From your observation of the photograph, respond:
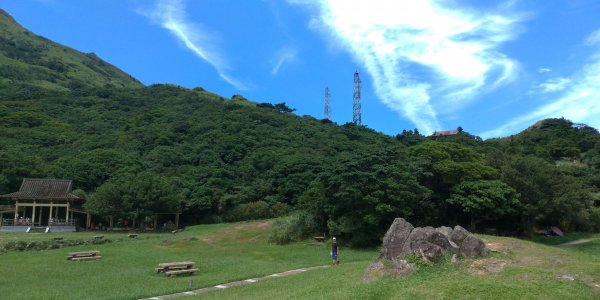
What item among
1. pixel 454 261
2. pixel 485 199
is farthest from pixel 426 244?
pixel 485 199

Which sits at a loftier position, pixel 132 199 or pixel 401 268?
pixel 132 199

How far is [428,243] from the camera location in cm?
1420

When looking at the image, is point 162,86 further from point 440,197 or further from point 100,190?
point 440,197

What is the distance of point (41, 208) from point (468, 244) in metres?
48.2

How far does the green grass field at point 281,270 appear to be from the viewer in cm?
1106

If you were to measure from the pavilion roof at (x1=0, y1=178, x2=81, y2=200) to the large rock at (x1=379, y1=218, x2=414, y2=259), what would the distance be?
43.0 m

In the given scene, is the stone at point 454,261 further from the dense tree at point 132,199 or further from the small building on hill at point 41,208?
the small building on hill at point 41,208

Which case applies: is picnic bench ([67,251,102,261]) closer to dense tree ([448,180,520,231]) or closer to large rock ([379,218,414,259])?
large rock ([379,218,414,259])

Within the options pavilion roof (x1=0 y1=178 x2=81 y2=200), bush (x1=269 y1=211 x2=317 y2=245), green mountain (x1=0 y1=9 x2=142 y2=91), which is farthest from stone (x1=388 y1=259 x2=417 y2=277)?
green mountain (x1=0 y1=9 x2=142 y2=91)

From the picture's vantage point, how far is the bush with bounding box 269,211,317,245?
109ft

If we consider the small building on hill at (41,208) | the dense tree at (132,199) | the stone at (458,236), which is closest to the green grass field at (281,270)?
the stone at (458,236)

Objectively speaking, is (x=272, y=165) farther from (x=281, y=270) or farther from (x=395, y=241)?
(x=395, y=241)

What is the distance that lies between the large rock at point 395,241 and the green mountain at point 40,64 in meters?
122

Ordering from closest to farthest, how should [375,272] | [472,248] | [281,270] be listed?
[375,272] < [472,248] < [281,270]
